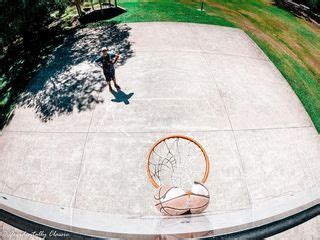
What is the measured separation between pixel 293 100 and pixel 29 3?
13769 mm

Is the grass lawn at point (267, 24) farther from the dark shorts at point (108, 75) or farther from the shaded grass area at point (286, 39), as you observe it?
the dark shorts at point (108, 75)

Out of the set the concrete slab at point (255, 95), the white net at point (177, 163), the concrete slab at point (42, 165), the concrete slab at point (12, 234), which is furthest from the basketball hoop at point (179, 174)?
the concrete slab at point (12, 234)

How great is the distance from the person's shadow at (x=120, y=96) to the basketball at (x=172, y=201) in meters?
4.42

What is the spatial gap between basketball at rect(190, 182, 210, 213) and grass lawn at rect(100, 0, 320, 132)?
266 inches

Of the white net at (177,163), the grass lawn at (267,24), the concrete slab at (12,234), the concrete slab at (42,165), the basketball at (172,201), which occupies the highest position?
the grass lawn at (267,24)

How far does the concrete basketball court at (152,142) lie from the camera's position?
6.29m

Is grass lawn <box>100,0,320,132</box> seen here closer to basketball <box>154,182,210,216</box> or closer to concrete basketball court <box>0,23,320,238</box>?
concrete basketball court <box>0,23,320,238</box>

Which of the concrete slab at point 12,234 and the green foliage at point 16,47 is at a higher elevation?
the green foliage at point 16,47

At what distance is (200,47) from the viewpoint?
12.0 meters

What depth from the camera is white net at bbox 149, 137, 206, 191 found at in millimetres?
6910

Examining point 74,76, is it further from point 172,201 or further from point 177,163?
point 172,201

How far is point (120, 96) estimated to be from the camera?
9.41 metres

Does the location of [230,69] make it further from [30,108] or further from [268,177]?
[30,108]

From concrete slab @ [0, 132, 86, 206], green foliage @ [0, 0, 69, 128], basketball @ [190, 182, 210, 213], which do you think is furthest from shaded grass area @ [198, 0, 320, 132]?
green foliage @ [0, 0, 69, 128]
